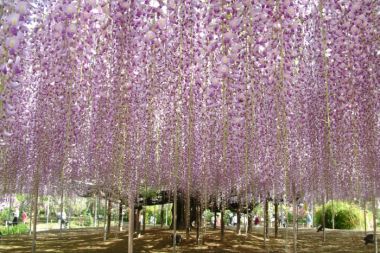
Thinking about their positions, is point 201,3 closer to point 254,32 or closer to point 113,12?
point 254,32

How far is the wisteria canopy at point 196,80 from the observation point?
4.43m

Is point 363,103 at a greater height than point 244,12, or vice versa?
point 244,12

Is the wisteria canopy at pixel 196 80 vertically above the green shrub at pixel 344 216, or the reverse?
the wisteria canopy at pixel 196 80

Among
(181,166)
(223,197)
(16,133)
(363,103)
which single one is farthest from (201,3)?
(223,197)

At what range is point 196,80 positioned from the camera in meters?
6.09

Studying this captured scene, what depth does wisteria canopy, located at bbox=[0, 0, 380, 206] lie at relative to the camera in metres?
4.43

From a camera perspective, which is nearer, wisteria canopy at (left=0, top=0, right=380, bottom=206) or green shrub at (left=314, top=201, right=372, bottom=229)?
wisteria canopy at (left=0, top=0, right=380, bottom=206)

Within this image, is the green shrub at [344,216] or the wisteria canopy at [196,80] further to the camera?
the green shrub at [344,216]

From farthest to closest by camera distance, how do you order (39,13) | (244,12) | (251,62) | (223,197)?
(223,197), (39,13), (251,62), (244,12)

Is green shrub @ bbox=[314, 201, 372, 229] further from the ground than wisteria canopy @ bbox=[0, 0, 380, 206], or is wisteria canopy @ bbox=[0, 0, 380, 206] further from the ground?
wisteria canopy @ bbox=[0, 0, 380, 206]

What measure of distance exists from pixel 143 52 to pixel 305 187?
10.8 metres

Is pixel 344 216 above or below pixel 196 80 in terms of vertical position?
below

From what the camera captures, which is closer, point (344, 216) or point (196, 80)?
point (196, 80)

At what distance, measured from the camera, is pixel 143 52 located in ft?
17.5
